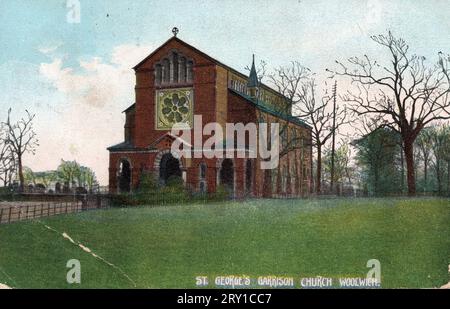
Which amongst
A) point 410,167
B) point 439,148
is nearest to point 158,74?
point 410,167

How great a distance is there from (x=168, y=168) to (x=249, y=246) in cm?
548

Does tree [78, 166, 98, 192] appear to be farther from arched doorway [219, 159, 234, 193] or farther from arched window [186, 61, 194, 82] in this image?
arched window [186, 61, 194, 82]

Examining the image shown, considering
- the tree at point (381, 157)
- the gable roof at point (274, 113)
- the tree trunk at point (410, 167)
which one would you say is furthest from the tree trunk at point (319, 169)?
the tree trunk at point (410, 167)

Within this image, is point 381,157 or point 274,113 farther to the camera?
point 274,113

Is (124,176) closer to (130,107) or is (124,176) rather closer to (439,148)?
(130,107)

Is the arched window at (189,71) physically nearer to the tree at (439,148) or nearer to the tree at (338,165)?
the tree at (338,165)

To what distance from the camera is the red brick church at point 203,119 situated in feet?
39.8

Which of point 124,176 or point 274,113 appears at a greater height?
point 274,113

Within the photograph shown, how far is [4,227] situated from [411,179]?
28.4ft

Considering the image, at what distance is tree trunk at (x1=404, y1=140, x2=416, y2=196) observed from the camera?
10.7 metres

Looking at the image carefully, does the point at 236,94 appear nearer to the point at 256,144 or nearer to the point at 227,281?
the point at 256,144

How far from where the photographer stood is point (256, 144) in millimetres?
11781

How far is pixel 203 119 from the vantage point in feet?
41.8
